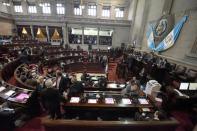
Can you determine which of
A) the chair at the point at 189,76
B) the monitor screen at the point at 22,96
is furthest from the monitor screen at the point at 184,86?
the monitor screen at the point at 22,96

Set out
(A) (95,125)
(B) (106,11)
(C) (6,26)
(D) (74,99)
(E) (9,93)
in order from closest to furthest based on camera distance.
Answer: (A) (95,125), (D) (74,99), (E) (9,93), (C) (6,26), (B) (106,11)

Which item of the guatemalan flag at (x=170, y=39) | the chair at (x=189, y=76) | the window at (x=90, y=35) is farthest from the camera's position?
the window at (x=90, y=35)

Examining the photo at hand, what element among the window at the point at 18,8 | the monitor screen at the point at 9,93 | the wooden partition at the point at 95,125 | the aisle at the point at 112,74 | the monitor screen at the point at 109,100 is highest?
the window at the point at 18,8

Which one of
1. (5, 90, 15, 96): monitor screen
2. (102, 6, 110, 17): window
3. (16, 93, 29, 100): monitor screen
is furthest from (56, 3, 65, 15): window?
(16, 93, 29, 100): monitor screen

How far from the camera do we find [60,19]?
1633 centimetres

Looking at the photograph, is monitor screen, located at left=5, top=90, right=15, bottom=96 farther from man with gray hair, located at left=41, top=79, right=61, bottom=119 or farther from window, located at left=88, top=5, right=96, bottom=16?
window, located at left=88, top=5, right=96, bottom=16

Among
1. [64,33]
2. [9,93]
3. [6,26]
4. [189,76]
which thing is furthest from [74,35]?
[189,76]

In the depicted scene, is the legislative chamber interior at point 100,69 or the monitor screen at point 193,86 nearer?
the legislative chamber interior at point 100,69

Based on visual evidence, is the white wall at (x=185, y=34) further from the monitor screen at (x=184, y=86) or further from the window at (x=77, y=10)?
the window at (x=77, y=10)

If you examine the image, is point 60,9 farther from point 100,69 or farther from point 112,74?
point 112,74

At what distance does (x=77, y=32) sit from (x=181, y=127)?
15.9m

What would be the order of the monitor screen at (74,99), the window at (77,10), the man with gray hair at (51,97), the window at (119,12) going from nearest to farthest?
A: 1. the man with gray hair at (51,97)
2. the monitor screen at (74,99)
3. the window at (77,10)
4. the window at (119,12)

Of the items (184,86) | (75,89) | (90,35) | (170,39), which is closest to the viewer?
(75,89)

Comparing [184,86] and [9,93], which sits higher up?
[184,86]
